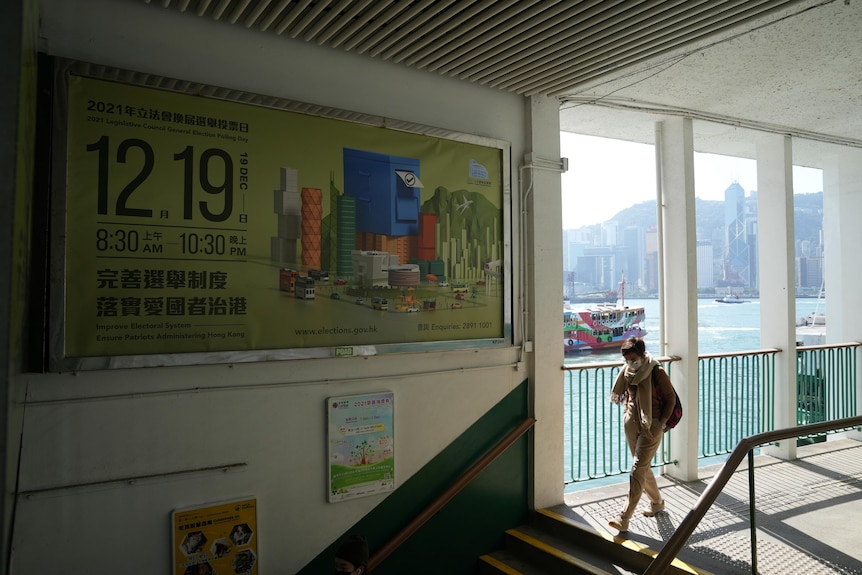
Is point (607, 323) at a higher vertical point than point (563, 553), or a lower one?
higher

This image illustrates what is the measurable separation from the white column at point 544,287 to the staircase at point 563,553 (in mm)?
249

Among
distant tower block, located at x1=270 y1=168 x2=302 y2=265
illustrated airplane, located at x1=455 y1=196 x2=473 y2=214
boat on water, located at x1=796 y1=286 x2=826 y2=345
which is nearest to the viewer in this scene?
distant tower block, located at x1=270 y1=168 x2=302 y2=265

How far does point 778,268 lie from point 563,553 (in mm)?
4151

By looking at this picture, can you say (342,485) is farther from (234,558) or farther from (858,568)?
(858,568)

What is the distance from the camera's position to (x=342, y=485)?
3932 mm

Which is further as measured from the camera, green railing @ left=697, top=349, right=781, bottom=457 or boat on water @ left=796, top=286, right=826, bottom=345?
boat on water @ left=796, top=286, right=826, bottom=345

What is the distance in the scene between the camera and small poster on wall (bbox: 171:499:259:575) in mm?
3363

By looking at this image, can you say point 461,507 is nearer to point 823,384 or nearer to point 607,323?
point 823,384

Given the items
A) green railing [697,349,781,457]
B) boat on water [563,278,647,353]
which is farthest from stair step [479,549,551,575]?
boat on water [563,278,647,353]

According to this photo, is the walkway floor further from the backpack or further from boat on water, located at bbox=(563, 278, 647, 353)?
boat on water, located at bbox=(563, 278, 647, 353)

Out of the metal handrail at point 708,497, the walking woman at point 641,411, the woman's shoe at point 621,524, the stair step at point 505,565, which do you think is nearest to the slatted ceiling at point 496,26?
the walking woman at point 641,411

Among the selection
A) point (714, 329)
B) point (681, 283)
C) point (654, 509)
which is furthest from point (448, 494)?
point (714, 329)

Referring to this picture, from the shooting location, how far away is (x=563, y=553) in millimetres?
4379

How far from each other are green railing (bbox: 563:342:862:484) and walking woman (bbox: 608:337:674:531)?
30.4 inches
